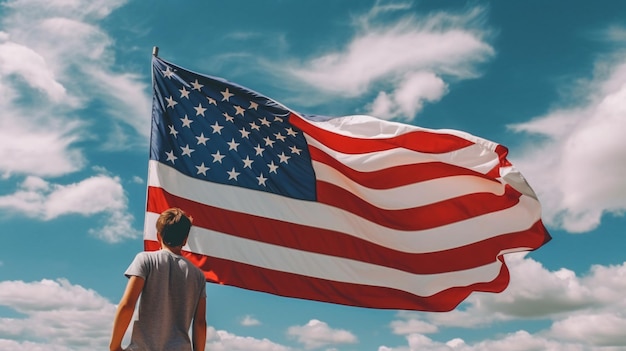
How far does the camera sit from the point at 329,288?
31.9 feet

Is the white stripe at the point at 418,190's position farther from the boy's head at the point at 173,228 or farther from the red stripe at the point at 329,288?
the boy's head at the point at 173,228

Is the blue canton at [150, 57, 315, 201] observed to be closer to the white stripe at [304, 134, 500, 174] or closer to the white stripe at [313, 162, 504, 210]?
the white stripe at [304, 134, 500, 174]

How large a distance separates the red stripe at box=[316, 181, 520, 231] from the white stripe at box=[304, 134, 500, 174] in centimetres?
43

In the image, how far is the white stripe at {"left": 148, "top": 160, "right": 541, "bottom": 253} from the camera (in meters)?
9.49

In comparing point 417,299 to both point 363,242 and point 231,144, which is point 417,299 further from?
point 231,144

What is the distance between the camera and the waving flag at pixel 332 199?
945cm

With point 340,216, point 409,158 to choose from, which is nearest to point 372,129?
point 409,158

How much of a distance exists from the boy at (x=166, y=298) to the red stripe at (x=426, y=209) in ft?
15.8

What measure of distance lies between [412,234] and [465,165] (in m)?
1.31

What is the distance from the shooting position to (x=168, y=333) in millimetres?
5176

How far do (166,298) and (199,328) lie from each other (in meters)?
0.49

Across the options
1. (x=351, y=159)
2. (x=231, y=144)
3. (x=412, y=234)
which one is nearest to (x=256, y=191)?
(x=231, y=144)

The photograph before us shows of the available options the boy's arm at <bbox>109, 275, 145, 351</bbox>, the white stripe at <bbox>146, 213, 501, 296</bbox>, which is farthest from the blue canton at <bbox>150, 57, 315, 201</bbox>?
the boy's arm at <bbox>109, 275, 145, 351</bbox>

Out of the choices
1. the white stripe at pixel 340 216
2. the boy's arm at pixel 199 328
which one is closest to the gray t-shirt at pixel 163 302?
the boy's arm at pixel 199 328
